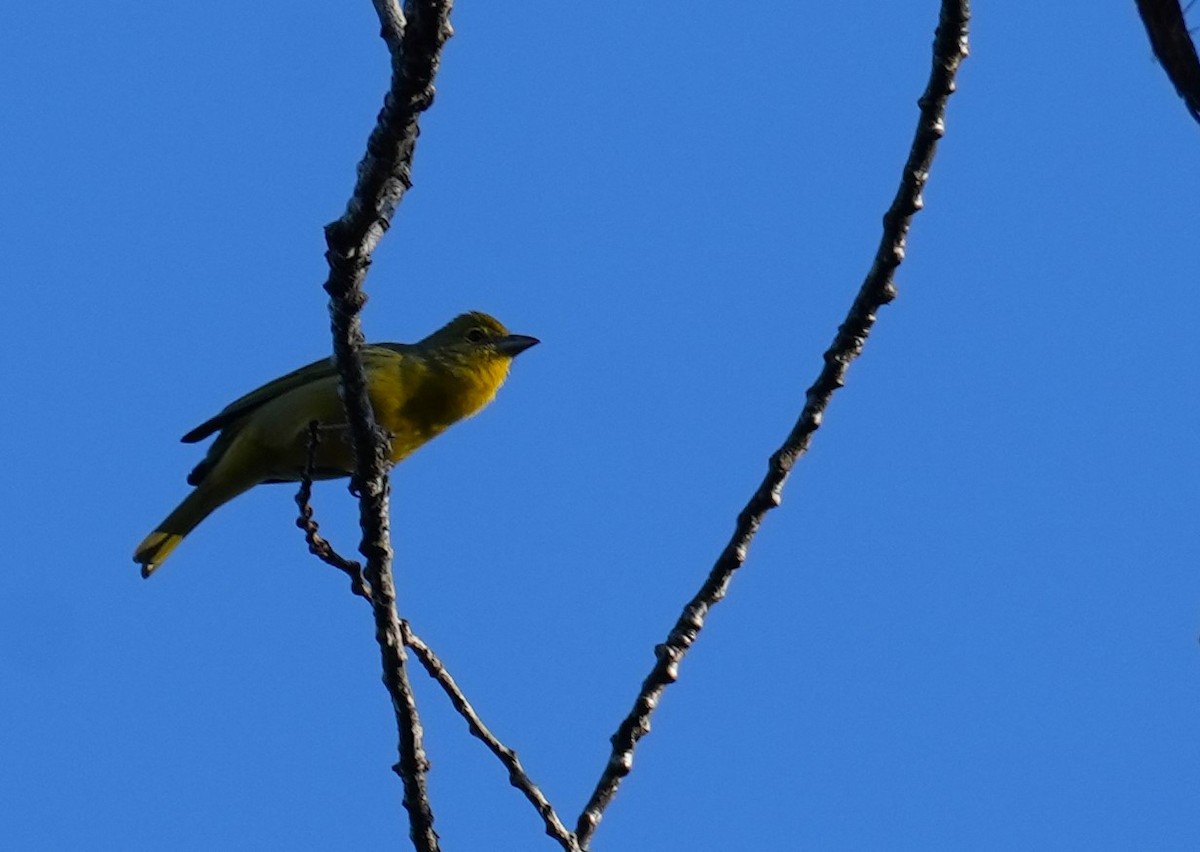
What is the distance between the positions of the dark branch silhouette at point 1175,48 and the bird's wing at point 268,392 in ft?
18.6

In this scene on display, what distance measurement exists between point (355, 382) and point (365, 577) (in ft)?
1.75

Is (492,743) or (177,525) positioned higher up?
(177,525)

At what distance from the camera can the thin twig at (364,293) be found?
3.45m

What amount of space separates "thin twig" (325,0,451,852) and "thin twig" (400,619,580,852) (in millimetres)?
174

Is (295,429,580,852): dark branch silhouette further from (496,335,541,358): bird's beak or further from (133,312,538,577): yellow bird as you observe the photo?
(496,335,541,358): bird's beak

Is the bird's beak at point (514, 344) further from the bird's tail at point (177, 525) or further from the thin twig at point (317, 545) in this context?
the thin twig at point (317, 545)

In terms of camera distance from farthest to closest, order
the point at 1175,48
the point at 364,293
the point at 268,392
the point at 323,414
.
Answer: the point at 268,392, the point at 323,414, the point at 364,293, the point at 1175,48

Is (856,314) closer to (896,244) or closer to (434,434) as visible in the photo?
(896,244)

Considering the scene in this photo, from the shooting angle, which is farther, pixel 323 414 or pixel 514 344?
pixel 514 344

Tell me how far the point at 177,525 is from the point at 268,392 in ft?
2.59

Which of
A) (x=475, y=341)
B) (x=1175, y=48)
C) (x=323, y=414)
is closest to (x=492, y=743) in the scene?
(x=1175, y=48)

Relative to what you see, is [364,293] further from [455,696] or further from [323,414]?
[323,414]

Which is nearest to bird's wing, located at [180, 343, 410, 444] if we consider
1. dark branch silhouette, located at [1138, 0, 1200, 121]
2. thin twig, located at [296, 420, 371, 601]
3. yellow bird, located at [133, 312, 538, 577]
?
yellow bird, located at [133, 312, 538, 577]

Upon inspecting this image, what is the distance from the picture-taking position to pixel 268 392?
Answer: 8219 millimetres
